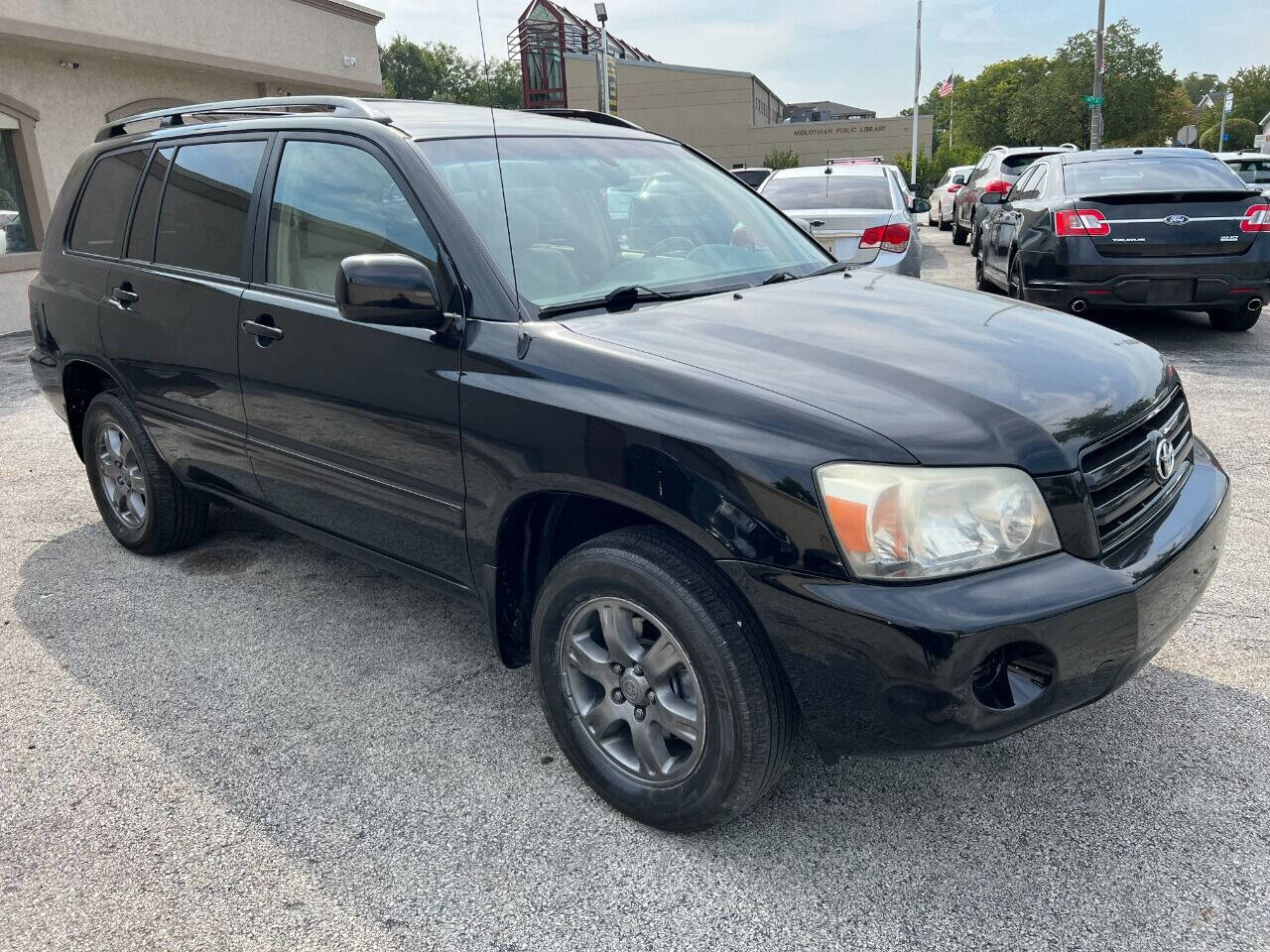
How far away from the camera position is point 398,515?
3111 mm

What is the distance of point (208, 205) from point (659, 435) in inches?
92.2

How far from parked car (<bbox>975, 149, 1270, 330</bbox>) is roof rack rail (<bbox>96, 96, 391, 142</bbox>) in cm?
620

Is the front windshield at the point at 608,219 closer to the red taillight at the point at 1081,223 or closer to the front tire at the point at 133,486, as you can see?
the front tire at the point at 133,486

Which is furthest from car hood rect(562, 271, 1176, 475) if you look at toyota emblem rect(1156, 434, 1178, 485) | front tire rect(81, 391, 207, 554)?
front tire rect(81, 391, 207, 554)

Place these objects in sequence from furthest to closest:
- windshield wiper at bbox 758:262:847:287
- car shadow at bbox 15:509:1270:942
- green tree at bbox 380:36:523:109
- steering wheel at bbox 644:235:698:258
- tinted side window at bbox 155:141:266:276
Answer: green tree at bbox 380:36:523:109 < tinted side window at bbox 155:141:266:276 < windshield wiper at bbox 758:262:847:287 < steering wheel at bbox 644:235:698:258 < car shadow at bbox 15:509:1270:942

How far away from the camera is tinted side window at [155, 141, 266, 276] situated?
3588mm

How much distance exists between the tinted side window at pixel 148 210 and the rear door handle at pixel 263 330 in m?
0.90

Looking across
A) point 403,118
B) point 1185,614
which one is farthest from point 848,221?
point 1185,614

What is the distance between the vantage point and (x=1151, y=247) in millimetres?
7711

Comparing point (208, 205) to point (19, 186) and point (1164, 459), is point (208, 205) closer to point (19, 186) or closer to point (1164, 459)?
point (1164, 459)

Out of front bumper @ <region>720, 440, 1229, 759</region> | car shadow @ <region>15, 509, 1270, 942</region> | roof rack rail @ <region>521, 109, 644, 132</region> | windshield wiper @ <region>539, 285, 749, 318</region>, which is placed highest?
roof rack rail @ <region>521, 109, 644, 132</region>

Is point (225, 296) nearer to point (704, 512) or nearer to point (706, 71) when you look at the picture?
point (704, 512)

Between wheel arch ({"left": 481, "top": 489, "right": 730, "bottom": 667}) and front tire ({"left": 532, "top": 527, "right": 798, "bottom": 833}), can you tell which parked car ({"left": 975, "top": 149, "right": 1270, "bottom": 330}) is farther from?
front tire ({"left": 532, "top": 527, "right": 798, "bottom": 833})

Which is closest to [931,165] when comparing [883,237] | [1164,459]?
[883,237]
